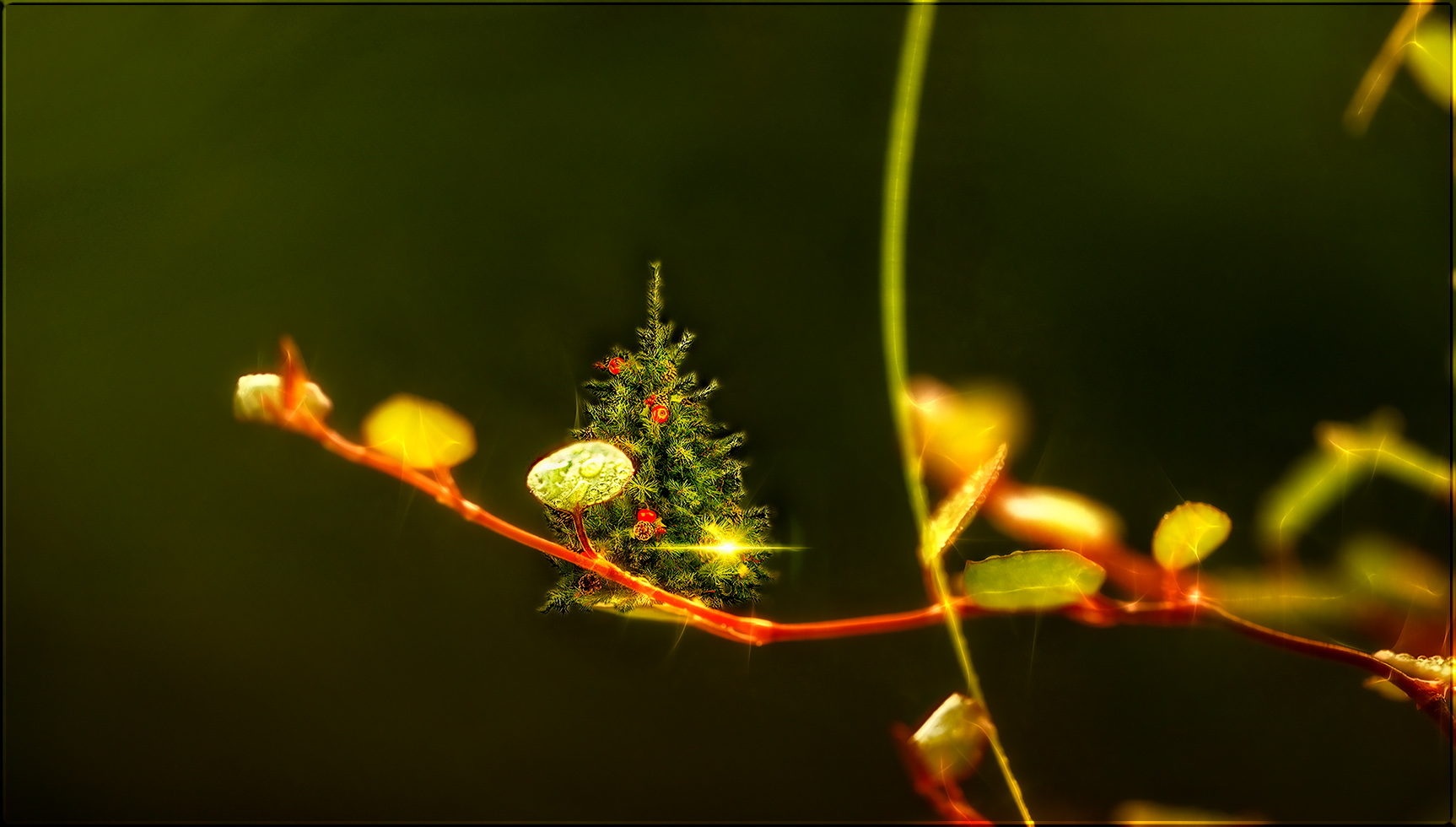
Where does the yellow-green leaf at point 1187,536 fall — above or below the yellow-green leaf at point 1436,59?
below

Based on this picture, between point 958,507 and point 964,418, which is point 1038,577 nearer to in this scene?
point 958,507

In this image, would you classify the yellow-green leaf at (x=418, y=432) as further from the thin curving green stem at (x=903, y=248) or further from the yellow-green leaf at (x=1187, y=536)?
the yellow-green leaf at (x=1187, y=536)

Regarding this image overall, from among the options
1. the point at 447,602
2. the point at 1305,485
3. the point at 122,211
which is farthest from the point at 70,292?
the point at 1305,485

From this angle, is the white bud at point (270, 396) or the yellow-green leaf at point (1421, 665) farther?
the white bud at point (270, 396)

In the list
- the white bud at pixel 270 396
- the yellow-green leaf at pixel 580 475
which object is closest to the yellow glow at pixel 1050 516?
the yellow-green leaf at pixel 580 475

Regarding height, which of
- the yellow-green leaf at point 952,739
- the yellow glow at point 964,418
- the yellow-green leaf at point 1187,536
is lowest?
the yellow-green leaf at point 952,739

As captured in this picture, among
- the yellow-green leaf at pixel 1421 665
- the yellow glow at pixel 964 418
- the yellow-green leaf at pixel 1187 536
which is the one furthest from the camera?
the yellow glow at pixel 964 418

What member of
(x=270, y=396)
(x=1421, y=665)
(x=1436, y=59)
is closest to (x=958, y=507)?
(x=1421, y=665)

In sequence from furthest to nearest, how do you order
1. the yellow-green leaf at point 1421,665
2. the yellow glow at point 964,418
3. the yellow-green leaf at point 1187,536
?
the yellow glow at point 964,418, the yellow-green leaf at point 1187,536, the yellow-green leaf at point 1421,665

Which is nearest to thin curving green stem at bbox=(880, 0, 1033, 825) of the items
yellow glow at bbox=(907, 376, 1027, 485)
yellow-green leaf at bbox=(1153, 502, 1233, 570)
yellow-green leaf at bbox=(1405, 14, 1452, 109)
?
yellow glow at bbox=(907, 376, 1027, 485)
